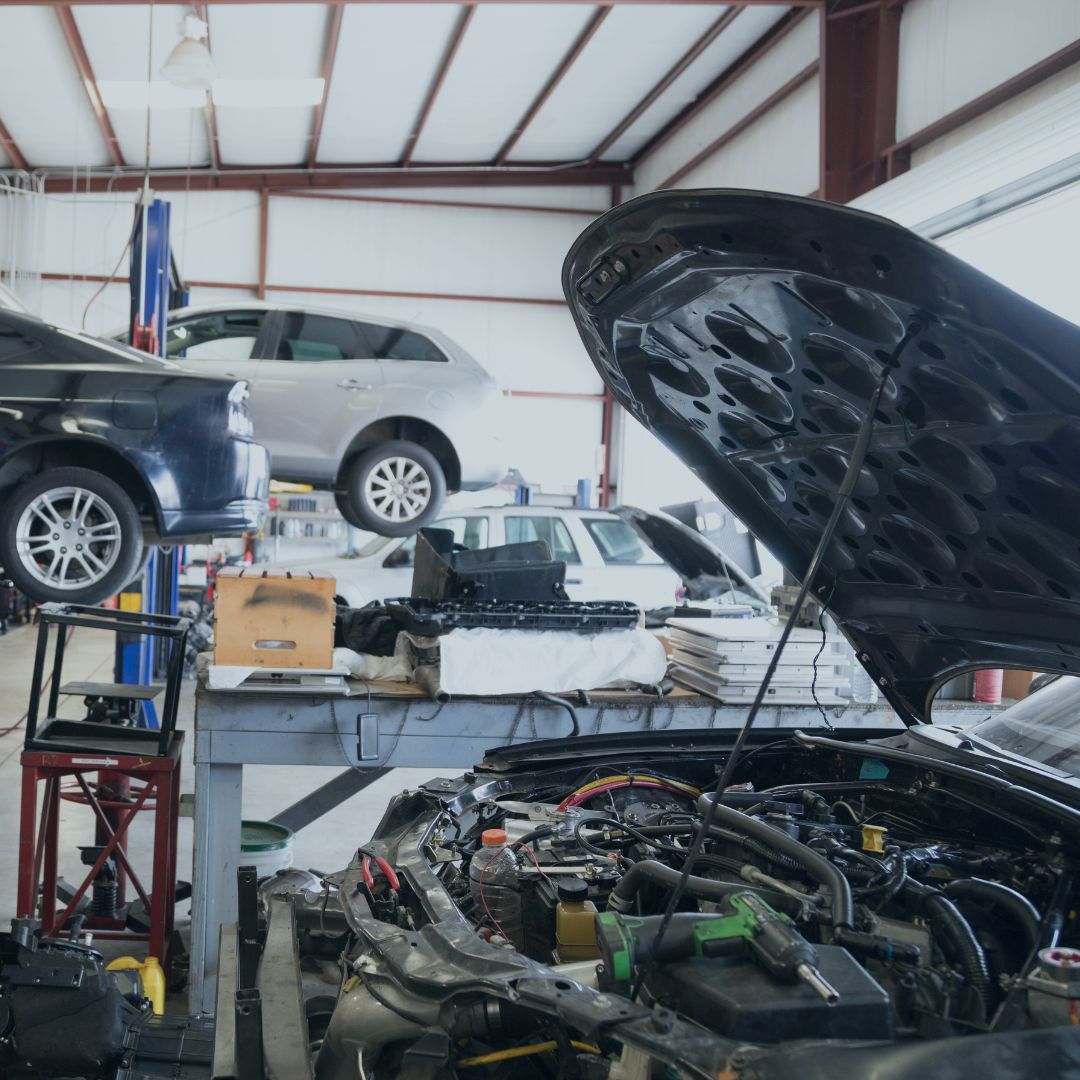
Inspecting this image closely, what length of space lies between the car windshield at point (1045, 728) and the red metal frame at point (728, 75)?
829 cm

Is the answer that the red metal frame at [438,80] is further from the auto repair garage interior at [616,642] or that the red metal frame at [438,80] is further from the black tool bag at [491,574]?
the black tool bag at [491,574]

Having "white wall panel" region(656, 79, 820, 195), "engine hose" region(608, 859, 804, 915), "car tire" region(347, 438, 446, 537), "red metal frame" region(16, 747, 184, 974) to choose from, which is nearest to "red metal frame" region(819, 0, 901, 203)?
"white wall panel" region(656, 79, 820, 195)

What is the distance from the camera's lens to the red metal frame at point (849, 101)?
880 centimetres

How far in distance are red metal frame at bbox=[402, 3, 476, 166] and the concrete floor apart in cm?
669

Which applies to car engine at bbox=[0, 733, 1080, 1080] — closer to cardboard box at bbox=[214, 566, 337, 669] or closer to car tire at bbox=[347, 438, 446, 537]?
cardboard box at bbox=[214, 566, 337, 669]

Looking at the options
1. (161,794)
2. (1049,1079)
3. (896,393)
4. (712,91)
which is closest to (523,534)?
(161,794)

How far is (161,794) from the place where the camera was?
4188mm

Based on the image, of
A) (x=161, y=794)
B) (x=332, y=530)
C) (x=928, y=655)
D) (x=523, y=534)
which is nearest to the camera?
(x=928, y=655)

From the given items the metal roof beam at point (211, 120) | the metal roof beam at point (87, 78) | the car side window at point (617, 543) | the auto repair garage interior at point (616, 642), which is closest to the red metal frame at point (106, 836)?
the auto repair garage interior at point (616, 642)

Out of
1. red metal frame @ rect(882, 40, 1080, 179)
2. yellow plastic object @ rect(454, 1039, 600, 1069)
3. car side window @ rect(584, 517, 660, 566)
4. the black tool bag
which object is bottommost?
yellow plastic object @ rect(454, 1039, 600, 1069)

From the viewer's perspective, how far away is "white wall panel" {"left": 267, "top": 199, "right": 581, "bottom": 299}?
16.1 metres

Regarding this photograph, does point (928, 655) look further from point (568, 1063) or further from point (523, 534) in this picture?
point (523, 534)

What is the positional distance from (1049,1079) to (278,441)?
7274 millimetres

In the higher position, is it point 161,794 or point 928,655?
point 928,655
